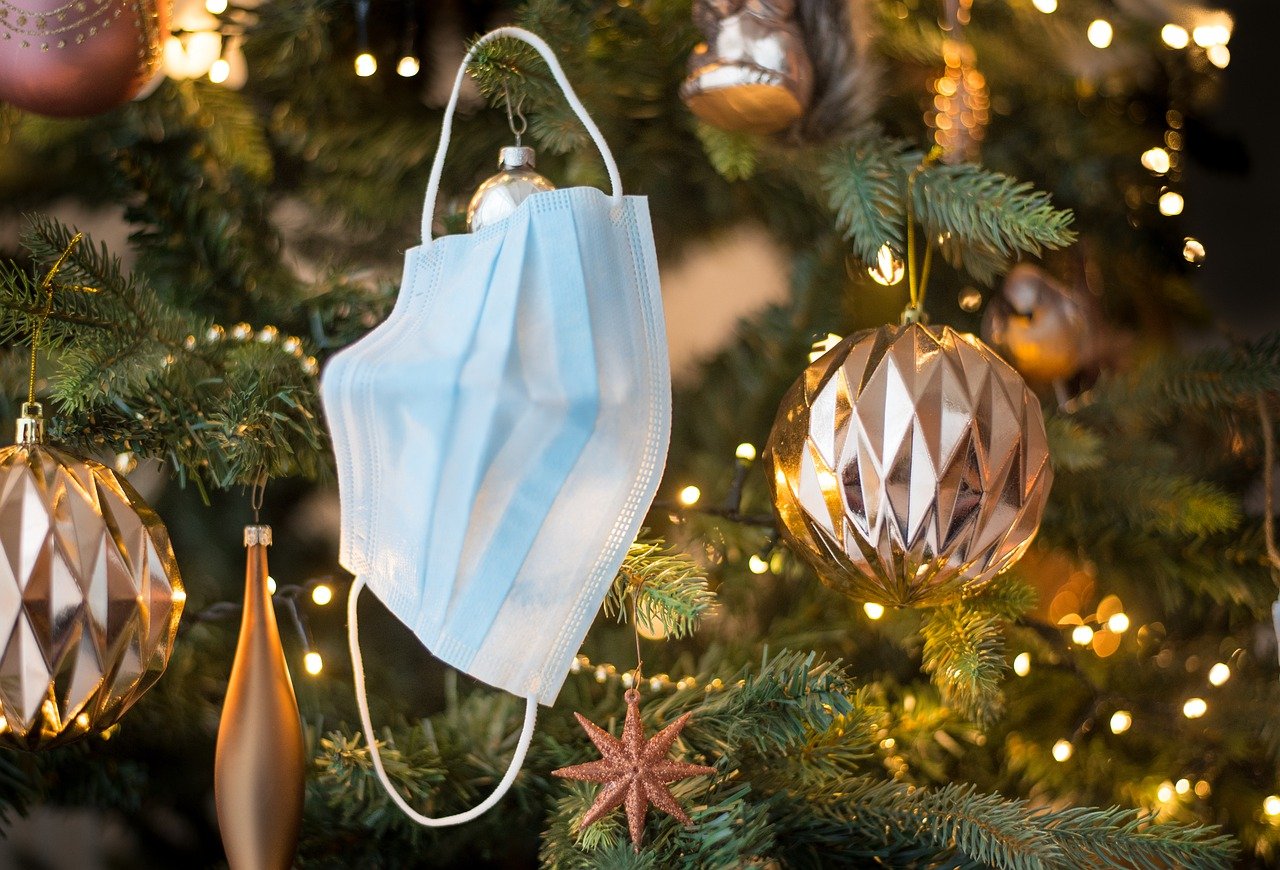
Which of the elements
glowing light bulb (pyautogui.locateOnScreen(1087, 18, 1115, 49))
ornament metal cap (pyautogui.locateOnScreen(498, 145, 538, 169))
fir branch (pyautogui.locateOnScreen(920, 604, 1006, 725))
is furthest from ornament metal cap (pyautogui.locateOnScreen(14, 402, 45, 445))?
glowing light bulb (pyautogui.locateOnScreen(1087, 18, 1115, 49))

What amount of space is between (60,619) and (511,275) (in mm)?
255

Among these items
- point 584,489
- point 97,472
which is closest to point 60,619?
point 97,472

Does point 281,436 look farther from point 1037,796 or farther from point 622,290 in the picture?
point 1037,796

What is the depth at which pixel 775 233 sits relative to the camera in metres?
1.01

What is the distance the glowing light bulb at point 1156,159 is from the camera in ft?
2.90

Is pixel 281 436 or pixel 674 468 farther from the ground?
pixel 281 436

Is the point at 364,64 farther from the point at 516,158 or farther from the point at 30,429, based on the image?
the point at 30,429

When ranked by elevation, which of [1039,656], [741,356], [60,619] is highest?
[60,619]

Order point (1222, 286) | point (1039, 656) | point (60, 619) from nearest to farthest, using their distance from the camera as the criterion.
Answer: point (60, 619) → point (1039, 656) → point (1222, 286)

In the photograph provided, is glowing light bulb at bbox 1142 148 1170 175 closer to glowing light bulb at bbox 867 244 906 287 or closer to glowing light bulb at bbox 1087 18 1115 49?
glowing light bulb at bbox 1087 18 1115 49

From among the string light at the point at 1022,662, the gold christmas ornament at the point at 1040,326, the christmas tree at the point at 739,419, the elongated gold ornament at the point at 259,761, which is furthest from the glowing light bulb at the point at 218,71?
the string light at the point at 1022,662

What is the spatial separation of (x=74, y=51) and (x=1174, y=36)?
0.76 meters

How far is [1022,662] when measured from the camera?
771 millimetres

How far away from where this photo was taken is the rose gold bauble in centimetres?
56
